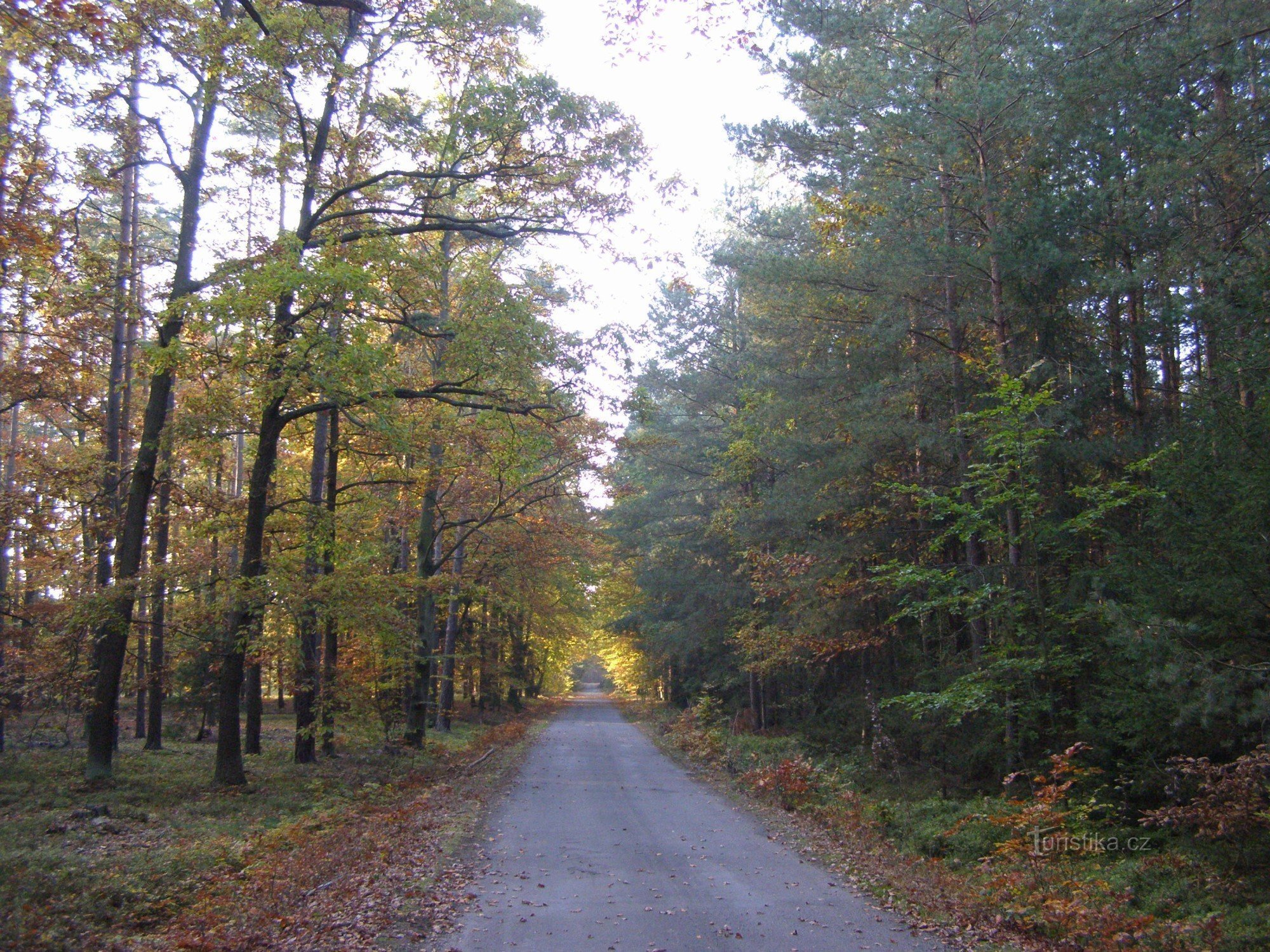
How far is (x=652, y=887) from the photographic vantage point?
25.5ft

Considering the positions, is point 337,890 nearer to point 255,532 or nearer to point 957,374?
point 255,532

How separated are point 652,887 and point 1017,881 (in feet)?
11.0

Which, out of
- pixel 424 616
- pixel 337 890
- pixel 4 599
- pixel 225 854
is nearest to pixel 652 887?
pixel 337 890

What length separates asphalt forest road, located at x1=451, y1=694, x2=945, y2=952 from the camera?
627cm

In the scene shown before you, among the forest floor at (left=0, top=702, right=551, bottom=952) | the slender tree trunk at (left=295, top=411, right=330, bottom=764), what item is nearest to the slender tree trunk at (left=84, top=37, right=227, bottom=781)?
the forest floor at (left=0, top=702, right=551, bottom=952)

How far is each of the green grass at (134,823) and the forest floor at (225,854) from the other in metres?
0.02

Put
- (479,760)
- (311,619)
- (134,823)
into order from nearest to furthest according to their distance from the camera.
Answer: (134,823) → (311,619) → (479,760)

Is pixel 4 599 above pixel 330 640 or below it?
above

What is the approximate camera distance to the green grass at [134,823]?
6.06m

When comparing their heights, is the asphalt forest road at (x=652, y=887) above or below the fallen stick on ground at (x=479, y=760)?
above

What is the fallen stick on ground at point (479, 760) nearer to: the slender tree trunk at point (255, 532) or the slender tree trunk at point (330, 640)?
the slender tree trunk at point (330, 640)

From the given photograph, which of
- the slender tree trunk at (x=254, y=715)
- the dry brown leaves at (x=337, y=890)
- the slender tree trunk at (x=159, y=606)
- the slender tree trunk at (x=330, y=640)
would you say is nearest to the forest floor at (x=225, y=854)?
the dry brown leaves at (x=337, y=890)

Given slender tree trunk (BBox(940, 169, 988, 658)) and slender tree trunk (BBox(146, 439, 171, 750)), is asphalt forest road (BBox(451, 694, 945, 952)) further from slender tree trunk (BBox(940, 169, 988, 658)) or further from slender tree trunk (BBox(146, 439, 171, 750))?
slender tree trunk (BBox(146, 439, 171, 750))

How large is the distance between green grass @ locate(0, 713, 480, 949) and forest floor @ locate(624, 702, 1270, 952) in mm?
6294
